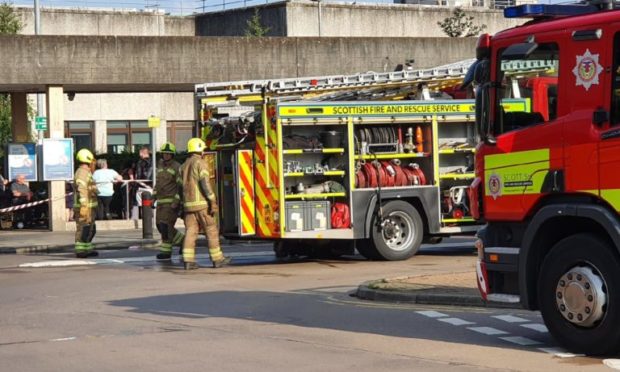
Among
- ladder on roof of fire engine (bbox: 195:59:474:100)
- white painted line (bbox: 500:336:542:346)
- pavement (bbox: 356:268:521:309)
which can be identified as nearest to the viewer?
white painted line (bbox: 500:336:542:346)

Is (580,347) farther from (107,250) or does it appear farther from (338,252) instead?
(107,250)

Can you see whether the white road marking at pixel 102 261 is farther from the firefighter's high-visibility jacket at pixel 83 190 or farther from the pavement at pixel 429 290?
the pavement at pixel 429 290

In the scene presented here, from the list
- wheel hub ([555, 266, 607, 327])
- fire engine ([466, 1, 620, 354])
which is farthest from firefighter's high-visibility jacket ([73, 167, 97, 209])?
wheel hub ([555, 266, 607, 327])

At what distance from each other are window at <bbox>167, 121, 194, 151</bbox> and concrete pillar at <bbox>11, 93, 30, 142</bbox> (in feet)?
60.3

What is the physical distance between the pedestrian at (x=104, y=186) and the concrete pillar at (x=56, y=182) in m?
0.86

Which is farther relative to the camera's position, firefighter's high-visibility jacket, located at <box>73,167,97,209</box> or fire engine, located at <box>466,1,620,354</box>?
firefighter's high-visibility jacket, located at <box>73,167,97,209</box>

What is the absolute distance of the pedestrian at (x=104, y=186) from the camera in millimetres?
27375

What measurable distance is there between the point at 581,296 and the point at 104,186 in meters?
19.6

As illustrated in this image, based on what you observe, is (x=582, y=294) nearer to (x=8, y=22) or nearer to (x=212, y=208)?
(x=212, y=208)

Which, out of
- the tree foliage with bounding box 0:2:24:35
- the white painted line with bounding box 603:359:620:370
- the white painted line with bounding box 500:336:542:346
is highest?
the tree foliage with bounding box 0:2:24:35

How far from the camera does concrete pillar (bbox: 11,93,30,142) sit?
101 feet

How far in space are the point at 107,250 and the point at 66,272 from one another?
4834mm

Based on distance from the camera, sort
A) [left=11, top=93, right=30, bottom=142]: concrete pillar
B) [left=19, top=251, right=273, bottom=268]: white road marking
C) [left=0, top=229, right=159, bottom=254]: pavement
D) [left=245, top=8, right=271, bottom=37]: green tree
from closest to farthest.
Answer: [left=19, top=251, right=273, bottom=268]: white road marking < [left=0, top=229, right=159, bottom=254]: pavement < [left=11, top=93, right=30, bottom=142]: concrete pillar < [left=245, top=8, right=271, bottom=37]: green tree

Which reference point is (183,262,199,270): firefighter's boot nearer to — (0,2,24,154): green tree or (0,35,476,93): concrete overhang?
(0,35,476,93): concrete overhang
